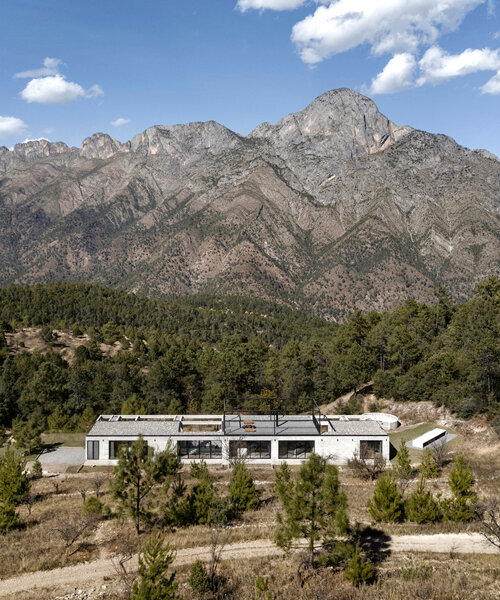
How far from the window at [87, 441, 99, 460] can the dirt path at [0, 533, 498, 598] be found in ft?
86.3

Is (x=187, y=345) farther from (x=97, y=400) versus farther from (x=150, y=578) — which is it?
→ (x=150, y=578)

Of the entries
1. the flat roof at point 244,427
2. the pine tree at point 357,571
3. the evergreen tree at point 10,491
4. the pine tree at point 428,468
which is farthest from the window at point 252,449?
the pine tree at point 357,571

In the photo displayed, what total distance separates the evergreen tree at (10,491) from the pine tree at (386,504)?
25691mm

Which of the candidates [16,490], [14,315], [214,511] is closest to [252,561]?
[214,511]

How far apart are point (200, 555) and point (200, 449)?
2481cm

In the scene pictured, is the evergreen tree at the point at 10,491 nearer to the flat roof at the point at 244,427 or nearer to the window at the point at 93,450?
the window at the point at 93,450

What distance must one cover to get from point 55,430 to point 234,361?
96.1 feet

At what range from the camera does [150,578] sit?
20594 millimetres

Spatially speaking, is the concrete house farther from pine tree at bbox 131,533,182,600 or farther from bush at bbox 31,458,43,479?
pine tree at bbox 131,533,182,600

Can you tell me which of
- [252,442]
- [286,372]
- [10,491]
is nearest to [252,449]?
[252,442]

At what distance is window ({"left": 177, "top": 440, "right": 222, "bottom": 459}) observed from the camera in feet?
174

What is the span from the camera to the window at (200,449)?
5316 centimetres

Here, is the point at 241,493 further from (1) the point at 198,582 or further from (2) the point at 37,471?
(2) the point at 37,471

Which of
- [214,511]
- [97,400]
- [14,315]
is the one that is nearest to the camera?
[214,511]
